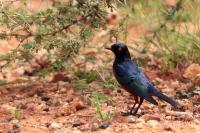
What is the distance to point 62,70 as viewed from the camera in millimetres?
7680

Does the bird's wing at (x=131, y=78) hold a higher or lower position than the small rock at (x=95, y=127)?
higher

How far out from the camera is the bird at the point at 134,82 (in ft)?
19.7

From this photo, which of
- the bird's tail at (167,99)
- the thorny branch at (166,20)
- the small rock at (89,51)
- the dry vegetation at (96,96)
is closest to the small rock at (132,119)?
the dry vegetation at (96,96)

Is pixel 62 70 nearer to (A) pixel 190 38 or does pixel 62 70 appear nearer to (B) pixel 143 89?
(A) pixel 190 38

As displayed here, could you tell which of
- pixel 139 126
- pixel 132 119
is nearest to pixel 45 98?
pixel 132 119

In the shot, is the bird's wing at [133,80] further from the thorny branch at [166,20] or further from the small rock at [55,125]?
the thorny branch at [166,20]

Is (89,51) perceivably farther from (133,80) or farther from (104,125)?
(104,125)

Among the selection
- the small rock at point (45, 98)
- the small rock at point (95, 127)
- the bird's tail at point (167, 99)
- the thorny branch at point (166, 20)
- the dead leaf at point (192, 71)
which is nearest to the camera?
the small rock at point (95, 127)

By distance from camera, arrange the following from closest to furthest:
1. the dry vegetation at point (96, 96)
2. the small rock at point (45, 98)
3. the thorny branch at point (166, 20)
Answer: the dry vegetation at point (96, 96) → the small rock at point (45, 98) → the thorny branch at point (166, 20)

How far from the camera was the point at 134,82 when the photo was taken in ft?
20.0

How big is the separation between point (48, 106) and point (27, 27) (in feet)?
2.38

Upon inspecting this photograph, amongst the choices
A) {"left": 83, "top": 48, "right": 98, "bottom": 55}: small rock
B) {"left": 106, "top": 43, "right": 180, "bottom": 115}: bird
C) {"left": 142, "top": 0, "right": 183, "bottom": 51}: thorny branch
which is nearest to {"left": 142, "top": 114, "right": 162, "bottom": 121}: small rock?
{"left": 106, "top": 43, "right": 180, "bottom": 115}: bird

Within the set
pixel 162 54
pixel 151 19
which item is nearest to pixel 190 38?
pixel 162 54

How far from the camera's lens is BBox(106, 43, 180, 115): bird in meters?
6.00
